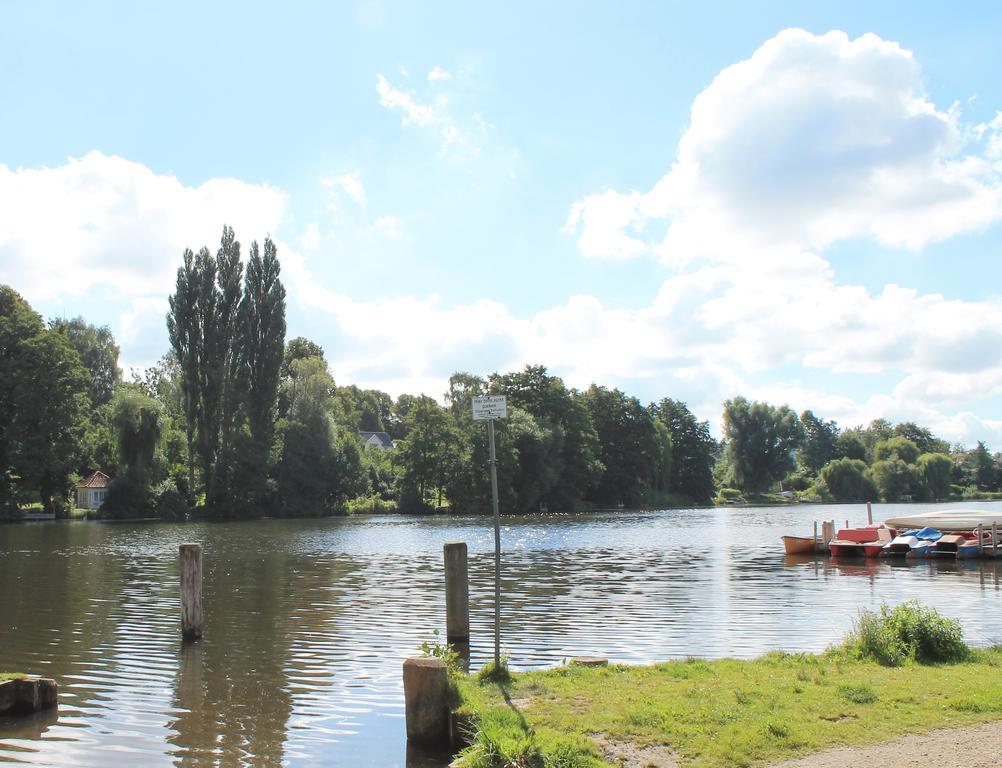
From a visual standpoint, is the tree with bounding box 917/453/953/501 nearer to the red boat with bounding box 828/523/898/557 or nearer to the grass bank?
the red boat with bounding box 828/523/898/557

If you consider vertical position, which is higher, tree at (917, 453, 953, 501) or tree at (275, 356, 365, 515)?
tree at (275, 356, 365, 515)

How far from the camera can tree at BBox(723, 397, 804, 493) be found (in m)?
129

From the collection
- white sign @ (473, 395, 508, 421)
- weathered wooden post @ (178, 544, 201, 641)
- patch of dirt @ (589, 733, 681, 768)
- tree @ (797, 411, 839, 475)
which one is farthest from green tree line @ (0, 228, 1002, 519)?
patch of dirt @ (589, 733, 681, 768)

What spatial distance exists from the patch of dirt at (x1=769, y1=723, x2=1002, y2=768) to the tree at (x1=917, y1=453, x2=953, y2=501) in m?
121

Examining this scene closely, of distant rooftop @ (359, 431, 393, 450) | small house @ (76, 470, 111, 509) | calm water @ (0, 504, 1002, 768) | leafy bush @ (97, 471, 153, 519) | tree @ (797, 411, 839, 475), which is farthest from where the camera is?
tree @ (797, 411, 839, 475)

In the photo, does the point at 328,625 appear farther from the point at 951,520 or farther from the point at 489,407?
the point at 951,520

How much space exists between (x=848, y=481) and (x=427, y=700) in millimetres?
113843

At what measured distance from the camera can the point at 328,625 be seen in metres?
16.9

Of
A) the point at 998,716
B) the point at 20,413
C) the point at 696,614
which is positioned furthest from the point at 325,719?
the point at 20,413

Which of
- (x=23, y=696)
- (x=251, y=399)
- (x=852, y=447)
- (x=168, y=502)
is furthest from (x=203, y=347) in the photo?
(x=852, y=447)

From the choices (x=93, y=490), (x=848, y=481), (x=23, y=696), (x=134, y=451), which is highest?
(x=134, y=451)

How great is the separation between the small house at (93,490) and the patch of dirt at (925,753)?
7575cm

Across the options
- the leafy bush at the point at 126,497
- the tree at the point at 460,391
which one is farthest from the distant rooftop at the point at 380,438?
the leafy bush at the point at 126,497

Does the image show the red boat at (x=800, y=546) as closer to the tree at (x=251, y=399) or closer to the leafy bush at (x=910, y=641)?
the leafy bush at (x=910, y=641)
